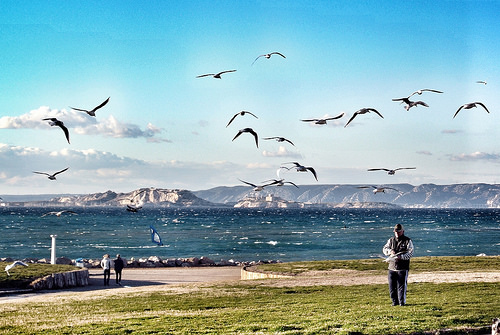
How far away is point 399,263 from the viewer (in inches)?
538

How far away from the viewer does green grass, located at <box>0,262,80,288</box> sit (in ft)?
78.0

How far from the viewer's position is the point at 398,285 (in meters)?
14.4

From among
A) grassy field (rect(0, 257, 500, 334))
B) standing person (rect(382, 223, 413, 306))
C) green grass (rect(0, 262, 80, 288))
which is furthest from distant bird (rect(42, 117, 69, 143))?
green grass (rect(0, 262, 80, 288))

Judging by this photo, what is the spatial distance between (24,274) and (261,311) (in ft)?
45.7

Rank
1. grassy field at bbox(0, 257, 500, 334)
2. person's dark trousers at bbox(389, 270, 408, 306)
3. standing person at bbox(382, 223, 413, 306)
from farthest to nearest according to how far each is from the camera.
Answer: person's dark trousers at bbox(389, 270, 408, 306) < standing person at bbox(382, 223, 413, 306) < grassy field at bbox(0, 257, 500, 334)

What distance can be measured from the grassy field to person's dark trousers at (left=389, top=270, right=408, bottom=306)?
346 millimetres

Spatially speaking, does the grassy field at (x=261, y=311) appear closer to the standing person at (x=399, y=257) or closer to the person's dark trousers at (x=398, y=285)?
the person's dark trousers at (x=398, y=285)

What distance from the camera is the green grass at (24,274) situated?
23.8 metres

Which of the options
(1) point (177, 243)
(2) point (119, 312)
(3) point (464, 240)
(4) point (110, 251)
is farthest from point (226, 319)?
(3) point (464, 240)

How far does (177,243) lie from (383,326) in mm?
71831

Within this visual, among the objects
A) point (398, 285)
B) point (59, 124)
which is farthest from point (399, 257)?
point (59, 124)

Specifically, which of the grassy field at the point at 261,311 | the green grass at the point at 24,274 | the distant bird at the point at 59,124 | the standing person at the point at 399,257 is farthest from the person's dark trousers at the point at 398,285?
the green grass at the point at 24,274

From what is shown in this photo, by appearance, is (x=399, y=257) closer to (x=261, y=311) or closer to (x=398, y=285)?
(x=398, y=285)

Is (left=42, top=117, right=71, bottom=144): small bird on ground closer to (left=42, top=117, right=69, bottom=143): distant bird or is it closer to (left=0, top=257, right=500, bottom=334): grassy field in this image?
(left=42, top=117, right=69, bottom=143): distant bird
